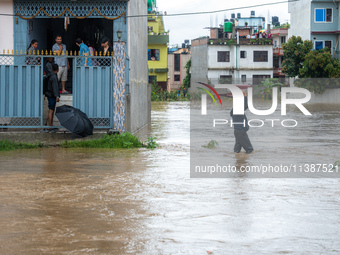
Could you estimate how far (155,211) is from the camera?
24.3ft

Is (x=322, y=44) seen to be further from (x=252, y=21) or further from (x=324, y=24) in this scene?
(x=252, y=21)

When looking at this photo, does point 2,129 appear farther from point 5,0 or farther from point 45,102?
point 5,0

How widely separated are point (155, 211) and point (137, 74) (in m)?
13.4

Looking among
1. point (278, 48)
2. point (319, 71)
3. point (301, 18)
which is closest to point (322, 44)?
point (301, 18)

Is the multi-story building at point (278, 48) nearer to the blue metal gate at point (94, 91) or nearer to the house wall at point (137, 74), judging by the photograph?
the house wall at point (137, 74)

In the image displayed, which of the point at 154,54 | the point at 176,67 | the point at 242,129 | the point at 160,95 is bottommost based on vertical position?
the point at 242,129

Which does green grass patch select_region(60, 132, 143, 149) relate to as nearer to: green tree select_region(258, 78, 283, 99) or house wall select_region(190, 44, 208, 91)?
green tree select_region(258, 78, 283, 99)

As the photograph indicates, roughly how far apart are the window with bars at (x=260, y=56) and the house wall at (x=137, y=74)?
44.5m

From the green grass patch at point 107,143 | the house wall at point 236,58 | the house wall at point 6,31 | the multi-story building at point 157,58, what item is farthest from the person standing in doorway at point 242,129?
the house wall at point 236,58

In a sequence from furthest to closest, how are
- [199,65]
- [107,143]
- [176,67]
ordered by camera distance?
[176,67], [199,65], [107,143]

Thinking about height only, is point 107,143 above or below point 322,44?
below

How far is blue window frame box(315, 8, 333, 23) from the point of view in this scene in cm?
5788

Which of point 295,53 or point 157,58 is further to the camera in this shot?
point 157,58

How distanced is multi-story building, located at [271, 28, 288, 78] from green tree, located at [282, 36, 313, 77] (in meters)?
13.3
